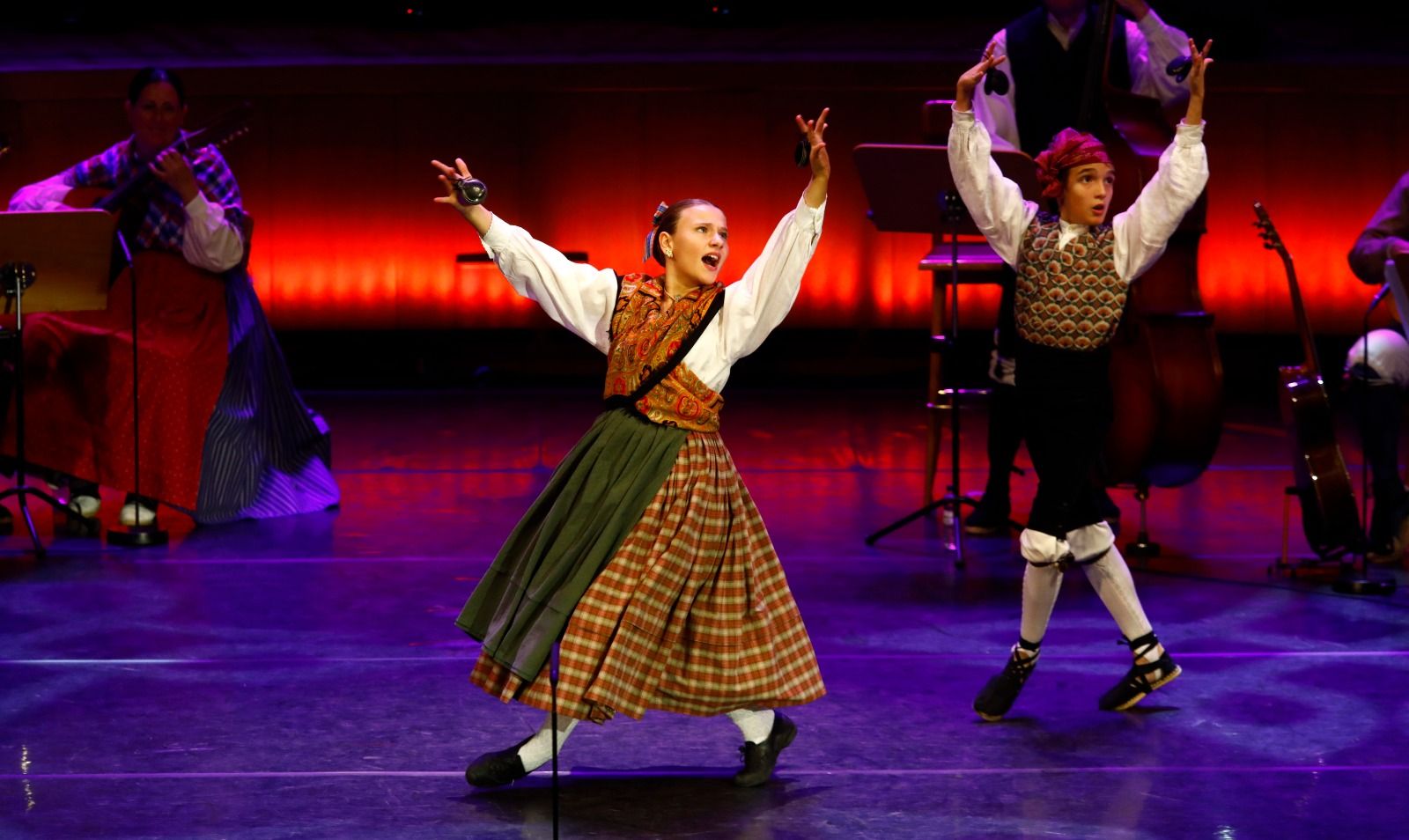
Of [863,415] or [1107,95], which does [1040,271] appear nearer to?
[1107,95]

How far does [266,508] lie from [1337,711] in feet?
12.0

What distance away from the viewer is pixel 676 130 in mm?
9859

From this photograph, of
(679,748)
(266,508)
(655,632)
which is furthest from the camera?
(266,508)

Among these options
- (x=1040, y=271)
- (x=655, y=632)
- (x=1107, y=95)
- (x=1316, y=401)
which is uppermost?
(x=1107, y=95)

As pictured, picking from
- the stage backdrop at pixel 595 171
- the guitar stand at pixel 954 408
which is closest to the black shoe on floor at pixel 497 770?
the guitar stand at pixel 954 408

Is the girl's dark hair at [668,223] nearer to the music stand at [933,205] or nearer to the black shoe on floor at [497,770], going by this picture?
the black shoe on floor at [497,770]

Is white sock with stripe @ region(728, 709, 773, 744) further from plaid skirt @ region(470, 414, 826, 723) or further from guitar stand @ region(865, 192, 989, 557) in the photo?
guitar stand @ region(865, 192, 989, 557)

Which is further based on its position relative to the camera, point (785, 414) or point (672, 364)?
point (785, 414)

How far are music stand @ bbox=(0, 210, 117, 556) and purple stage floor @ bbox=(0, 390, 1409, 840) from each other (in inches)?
20.7

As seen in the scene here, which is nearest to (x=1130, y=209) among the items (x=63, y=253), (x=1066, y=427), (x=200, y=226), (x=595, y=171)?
(x=1066, y=427)

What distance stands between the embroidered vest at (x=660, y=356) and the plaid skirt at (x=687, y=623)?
62 millimetres

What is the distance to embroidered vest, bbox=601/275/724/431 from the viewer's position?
3.26 m

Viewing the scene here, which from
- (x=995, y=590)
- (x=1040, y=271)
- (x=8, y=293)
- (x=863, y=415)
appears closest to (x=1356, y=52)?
(x=863, y=415)

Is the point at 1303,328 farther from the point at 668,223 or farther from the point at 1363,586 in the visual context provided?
the point at 668,223
